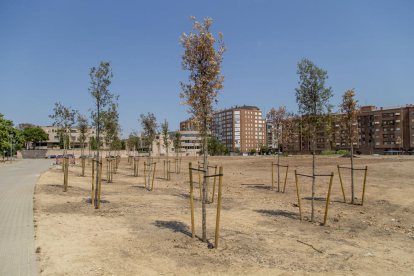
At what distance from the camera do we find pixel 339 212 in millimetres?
11867

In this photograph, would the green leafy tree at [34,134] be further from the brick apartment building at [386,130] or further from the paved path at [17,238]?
the paved path at [17,238]

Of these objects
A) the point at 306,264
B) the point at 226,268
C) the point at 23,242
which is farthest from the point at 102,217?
the point at 306,264

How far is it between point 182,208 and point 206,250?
529 cm

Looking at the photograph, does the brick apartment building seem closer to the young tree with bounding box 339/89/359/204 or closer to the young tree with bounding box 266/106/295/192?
the young tree with bounding box 266/106/295/192

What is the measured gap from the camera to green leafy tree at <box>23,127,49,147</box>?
113m

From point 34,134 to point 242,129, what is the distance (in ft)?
348

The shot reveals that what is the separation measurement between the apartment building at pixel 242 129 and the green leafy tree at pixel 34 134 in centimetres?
8638

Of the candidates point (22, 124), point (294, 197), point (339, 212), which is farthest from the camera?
point (22, 124)

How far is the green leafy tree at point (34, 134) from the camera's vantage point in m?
113

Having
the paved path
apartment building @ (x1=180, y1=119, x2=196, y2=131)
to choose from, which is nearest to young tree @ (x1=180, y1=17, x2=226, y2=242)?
apartment building @ (x1=180, y1=119, x2=196, y2=131)

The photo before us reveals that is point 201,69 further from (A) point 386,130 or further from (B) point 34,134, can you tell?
(B) point 34,134

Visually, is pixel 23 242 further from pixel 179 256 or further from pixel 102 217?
pixel 179 256

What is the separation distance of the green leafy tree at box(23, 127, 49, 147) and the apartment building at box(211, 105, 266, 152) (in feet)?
283

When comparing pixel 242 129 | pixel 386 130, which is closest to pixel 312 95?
pixel 386 130
